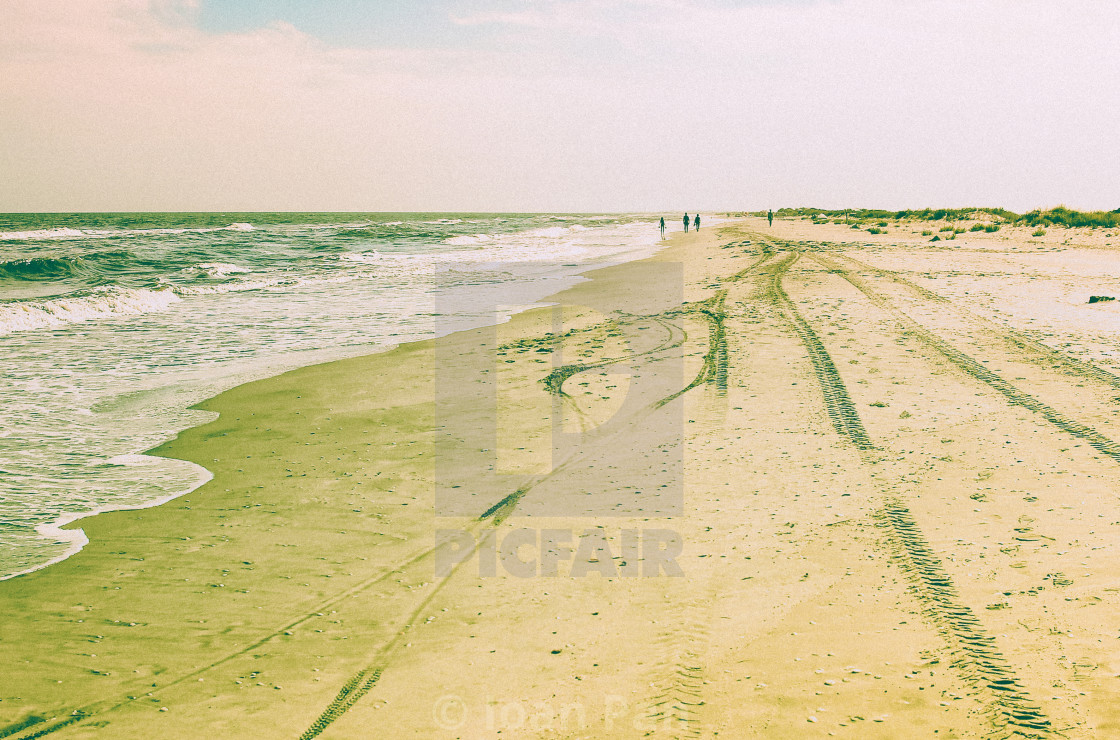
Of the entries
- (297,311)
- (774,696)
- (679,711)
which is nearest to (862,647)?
(774,696)

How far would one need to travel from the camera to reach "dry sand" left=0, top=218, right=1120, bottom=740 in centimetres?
331

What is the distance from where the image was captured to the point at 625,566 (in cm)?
465

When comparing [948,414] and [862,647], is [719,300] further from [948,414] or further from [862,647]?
[862,647]

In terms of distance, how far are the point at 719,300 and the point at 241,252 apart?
35.1 meters

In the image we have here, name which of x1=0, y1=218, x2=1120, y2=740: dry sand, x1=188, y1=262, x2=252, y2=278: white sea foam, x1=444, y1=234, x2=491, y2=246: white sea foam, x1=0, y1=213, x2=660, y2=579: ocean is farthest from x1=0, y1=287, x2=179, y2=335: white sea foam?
x1=444, y1=234, x2=491, y2=246: white sea foam

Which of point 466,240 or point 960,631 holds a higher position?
point 466,240

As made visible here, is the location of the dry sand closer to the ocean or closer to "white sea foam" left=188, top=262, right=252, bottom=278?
the ocean

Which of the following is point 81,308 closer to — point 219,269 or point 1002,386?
point 219,269

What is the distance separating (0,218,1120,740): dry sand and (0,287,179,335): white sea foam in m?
11.2

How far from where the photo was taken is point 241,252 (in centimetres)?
4075

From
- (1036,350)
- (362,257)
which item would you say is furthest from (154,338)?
(362,257)

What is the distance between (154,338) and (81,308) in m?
6.05

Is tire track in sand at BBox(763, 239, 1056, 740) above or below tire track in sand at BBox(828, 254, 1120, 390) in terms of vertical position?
below

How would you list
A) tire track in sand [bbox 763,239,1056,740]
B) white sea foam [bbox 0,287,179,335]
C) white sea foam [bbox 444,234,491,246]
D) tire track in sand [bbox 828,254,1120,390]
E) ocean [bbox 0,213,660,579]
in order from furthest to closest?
1. white sea foam [bbox 444,234,491,246]
2. white sea foam [bbox 0,287,179,335]
3. tire track in sand [bbox 828,254,1120,390]
4. ocean [bbox 0,213,660,579]
5. tire track in sand [bbox 763,239,1056,740]
